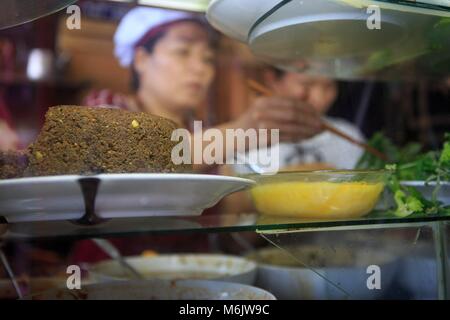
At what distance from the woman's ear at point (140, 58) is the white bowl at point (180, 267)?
842 millimetres

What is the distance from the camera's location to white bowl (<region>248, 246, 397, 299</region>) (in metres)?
→ 0.60

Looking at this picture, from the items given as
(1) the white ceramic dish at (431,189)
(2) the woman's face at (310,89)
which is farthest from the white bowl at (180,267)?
(2) the woman's face at (310,89)

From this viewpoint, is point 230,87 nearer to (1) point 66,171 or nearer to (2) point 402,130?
(2) point 402,130

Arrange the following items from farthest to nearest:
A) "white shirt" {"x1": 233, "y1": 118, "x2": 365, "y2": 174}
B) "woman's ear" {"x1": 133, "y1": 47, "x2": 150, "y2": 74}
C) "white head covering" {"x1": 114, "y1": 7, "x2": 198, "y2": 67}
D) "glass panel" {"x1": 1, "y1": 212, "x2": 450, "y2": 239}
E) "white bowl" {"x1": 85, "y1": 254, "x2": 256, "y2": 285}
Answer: "woman's ear" {"x1": 133, "y1": 47, "x2": 150, "y2": 74} < "white head covering" {"x1": 114, "y1": 7, "x2": 198, "y2": 67} < "white shirt" {"x1": 233, "y1": 118, "x2": 365, "y2": 174} < "white bowl" {"x1": 85, "y1": 254, "x2": 256, "y2": 285} < "glass panel" {"x1": 1, "y1": 212, "x2": 450, "y2": 239}

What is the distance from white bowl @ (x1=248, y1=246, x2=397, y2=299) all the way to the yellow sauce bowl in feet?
0.19

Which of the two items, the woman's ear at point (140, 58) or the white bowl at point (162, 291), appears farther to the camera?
the woman's ear at point (140, 58)

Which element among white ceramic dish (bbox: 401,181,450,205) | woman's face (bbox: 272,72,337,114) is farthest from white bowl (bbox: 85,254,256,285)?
woman's face (bbox: 272,72,337,114)

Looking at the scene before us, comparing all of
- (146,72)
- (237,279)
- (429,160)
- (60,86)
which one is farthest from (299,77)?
(60,86)

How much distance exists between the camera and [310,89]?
Result: 1.07m

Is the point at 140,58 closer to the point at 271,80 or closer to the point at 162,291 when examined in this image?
the point at 271,80

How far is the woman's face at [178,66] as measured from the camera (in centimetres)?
118

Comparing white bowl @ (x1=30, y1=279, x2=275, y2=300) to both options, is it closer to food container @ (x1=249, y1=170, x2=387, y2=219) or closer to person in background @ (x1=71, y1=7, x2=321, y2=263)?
food container @ (x1=249, y1=170, x2=387, y2=219)

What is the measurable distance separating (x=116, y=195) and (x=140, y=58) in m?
1.18

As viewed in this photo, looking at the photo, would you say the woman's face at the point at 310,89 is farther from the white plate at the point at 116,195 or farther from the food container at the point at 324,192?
the white plate at the point at 116,195
